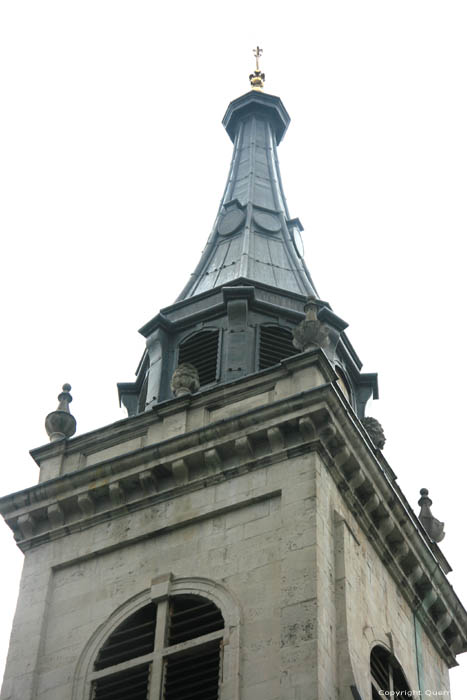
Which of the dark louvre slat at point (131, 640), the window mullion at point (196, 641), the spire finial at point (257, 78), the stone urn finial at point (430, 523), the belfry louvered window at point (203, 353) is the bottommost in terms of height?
the window mullion at point (196, 641)

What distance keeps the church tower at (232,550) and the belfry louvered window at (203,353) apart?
45mm

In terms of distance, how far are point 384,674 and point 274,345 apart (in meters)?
8.26

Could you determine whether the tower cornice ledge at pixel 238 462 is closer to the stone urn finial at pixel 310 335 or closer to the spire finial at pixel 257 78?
the stone urn finial at pixel 310 335

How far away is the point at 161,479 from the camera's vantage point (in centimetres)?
2923

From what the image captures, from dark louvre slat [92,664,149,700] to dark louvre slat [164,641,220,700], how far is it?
1.41 ft

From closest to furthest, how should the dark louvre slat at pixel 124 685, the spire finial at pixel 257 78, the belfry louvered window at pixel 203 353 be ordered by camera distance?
1. the dark louvre slat at pixel 124 685
2. the belfry louvered window at pixel 203 353
3. the spire finial at pixel 257 78

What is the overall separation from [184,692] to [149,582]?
2500 millimetres

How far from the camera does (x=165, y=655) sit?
26.2 m

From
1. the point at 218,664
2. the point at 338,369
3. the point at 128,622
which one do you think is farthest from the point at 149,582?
the point at 338,369

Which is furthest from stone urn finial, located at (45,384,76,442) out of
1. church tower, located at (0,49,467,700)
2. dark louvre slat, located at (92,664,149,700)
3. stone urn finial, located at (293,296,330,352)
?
dark louvre slat, located at (92,664,149,700)

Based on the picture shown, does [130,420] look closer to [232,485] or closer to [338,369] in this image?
[232,485]

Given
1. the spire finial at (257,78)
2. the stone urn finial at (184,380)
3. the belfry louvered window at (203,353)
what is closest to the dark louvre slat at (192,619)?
the stone urn finial at (184,380)

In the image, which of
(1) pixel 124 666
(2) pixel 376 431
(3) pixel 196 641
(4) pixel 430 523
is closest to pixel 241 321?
(2) pixel 376 431

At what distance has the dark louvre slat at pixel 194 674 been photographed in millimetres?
25391
